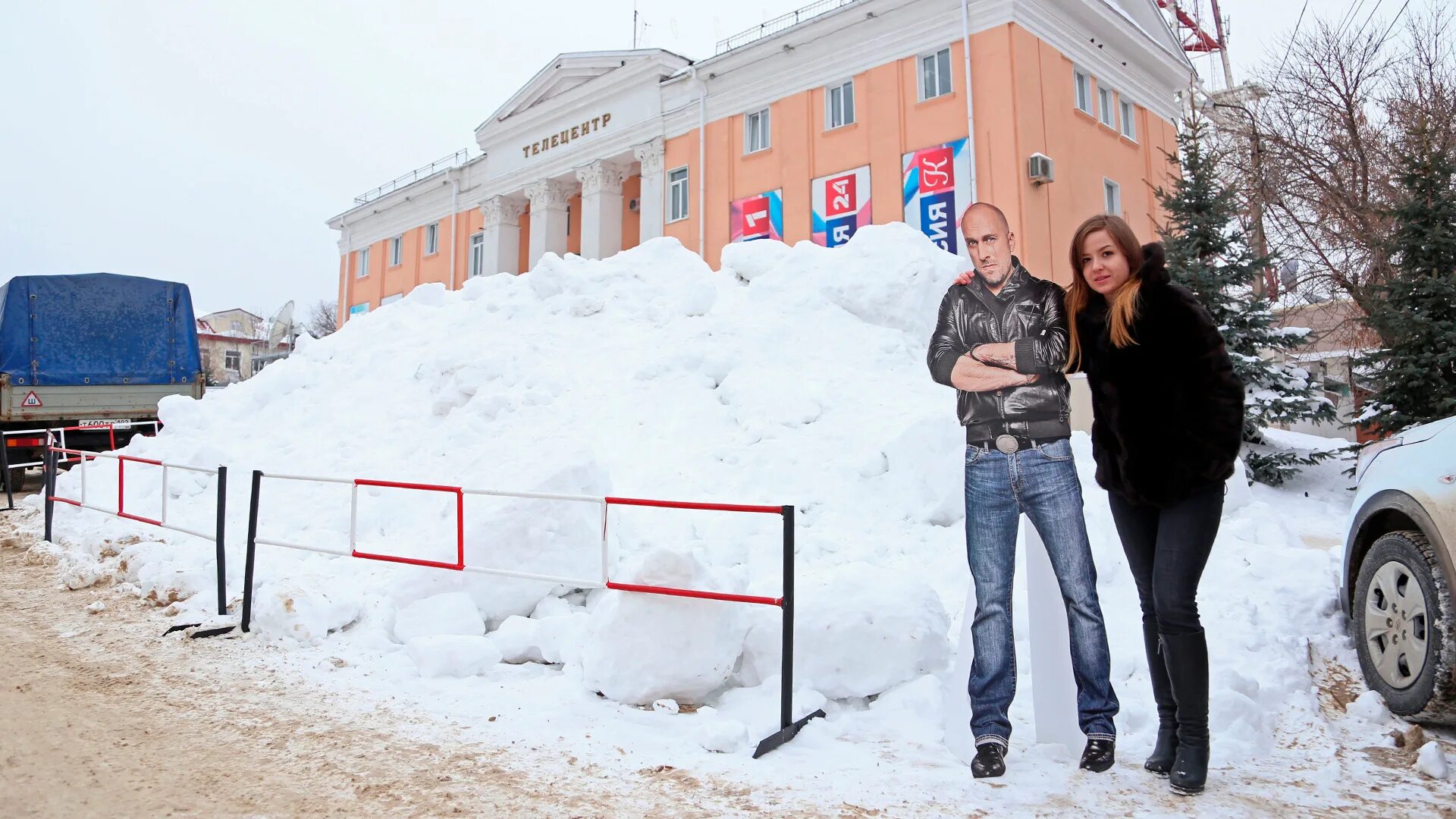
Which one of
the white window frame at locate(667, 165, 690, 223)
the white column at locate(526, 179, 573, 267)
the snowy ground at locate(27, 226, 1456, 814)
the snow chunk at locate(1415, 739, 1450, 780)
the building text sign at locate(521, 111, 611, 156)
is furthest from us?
the white column at locate(526, 179, 573, 267)

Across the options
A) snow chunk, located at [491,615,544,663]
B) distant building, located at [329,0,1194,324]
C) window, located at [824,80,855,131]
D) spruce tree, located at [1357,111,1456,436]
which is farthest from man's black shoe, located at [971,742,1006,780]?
window, located at [824,80,855,131]

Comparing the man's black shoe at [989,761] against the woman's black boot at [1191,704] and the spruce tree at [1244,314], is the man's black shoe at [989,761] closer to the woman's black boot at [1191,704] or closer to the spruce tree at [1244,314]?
the woman's black boot at [1191,704]

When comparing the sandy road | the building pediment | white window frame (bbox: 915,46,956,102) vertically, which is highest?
the building pediment

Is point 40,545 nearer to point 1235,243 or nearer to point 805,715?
point 805,715

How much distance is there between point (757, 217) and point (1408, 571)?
18.3m

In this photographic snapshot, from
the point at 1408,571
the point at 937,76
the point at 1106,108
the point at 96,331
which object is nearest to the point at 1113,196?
the point at 1106,108

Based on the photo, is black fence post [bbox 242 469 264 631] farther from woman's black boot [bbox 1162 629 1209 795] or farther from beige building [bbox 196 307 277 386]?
beige building [bbox 196 307 277 386]

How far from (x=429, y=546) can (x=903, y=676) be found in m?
4.30

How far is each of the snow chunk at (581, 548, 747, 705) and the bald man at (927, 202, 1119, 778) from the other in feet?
4.52

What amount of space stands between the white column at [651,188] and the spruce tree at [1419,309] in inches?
656

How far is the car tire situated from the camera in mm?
3508

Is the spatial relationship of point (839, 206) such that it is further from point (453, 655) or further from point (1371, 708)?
point (1371, 708)

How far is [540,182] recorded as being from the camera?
26859mm

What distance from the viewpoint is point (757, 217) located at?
2106 cm
